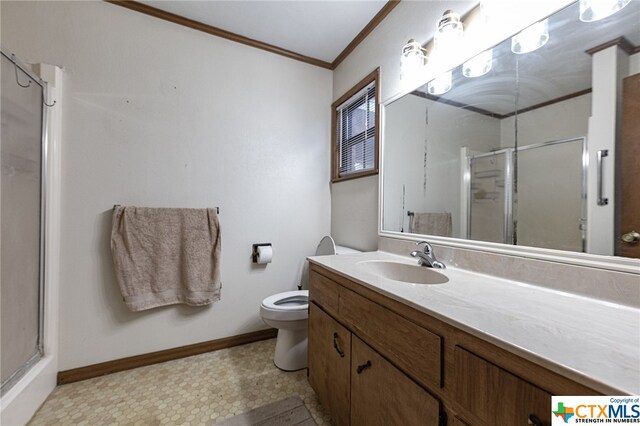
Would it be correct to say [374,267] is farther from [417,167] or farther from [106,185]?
[106,185]

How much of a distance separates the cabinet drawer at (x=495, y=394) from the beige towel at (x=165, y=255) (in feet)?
5.38

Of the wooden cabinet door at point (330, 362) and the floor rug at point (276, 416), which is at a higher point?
the wooden cabinet door at point (330, 362)

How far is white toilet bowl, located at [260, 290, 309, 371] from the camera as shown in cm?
156

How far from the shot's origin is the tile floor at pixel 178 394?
49.6 inches

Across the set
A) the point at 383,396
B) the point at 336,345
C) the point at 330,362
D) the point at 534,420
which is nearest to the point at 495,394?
the point at 534,420

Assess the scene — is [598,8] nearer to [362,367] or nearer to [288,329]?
[362,367]

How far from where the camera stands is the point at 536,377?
0.46 metres

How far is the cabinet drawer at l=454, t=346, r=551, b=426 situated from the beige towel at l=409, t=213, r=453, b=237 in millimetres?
760

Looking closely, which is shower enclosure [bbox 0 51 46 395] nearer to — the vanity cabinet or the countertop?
the vanity cabinet

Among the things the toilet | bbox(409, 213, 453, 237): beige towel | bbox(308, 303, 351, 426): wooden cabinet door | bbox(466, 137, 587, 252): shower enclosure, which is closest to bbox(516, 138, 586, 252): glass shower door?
bbox(466, 137, 587, 252): shower enclosure

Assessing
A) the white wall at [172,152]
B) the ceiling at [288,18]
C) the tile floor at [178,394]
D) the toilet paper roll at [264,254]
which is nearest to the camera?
the tile floor at [178,394]

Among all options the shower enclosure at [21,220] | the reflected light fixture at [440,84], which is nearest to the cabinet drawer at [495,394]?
the reflected light fixture at [440,84]

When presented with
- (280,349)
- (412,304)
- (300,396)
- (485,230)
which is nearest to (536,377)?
(412,304)

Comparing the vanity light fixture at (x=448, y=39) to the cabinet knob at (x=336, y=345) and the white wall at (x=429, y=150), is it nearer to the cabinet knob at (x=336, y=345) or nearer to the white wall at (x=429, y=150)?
the white wall at (x=429, y=150)
